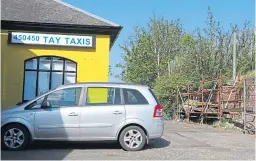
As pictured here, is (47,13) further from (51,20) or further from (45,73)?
(45,73)

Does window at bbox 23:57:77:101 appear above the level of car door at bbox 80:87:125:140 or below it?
above

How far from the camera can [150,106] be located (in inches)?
398

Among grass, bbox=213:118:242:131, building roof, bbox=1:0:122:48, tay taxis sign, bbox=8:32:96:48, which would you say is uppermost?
building roof, bbox=1:0:122:48

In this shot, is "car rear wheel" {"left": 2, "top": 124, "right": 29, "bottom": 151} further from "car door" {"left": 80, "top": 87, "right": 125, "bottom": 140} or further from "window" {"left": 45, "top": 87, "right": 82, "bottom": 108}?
"car door" {"left": 80, "top": 87, "right": 125, "bottom": 140}

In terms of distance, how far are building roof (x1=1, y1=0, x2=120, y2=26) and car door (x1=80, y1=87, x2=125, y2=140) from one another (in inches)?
249

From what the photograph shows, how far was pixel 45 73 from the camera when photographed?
16.3 m

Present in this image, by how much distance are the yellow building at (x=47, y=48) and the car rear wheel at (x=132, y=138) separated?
21.2ft

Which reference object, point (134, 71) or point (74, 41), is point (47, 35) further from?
point (134, 71)

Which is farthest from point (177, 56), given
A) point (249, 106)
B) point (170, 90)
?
point (249, 106)

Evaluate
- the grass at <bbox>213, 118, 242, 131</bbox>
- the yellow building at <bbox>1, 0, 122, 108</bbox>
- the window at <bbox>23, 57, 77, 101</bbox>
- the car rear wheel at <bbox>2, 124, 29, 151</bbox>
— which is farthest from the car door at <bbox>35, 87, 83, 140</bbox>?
the grass at <bbox>213, 118, 242, 131</bbox>

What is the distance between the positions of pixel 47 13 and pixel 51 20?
27.0 inches

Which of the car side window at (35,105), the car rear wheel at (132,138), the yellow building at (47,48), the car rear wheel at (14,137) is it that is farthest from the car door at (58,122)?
the yellow building at (47,48)

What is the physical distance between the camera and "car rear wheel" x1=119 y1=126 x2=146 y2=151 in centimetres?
991

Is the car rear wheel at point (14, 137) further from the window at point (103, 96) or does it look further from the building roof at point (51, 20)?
the building roof at point (51, 20)
